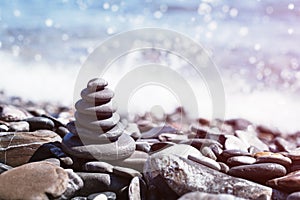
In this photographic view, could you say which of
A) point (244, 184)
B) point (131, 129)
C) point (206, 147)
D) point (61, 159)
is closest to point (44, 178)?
point (61, 159)

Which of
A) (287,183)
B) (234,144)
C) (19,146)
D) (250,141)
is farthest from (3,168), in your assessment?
(250,141)

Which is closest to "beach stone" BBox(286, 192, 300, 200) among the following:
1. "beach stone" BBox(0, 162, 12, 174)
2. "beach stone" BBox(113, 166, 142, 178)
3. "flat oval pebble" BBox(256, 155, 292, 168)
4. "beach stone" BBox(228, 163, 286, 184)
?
"beach stone" BBox(228, 163, 286, 184)

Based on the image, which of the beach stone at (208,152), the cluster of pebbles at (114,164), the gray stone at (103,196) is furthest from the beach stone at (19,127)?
the beach stone at (208,152)

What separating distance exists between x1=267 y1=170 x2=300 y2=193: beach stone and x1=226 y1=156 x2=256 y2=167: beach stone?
239 mm

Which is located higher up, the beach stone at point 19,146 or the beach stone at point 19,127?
the beach stone at point 19,127

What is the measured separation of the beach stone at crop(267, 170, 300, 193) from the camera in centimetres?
199

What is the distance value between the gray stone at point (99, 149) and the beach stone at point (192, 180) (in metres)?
0.25

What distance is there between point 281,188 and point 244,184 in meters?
0.21

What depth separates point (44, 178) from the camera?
186 cm

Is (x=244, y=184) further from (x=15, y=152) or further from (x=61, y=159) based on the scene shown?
(x=15, y=152)

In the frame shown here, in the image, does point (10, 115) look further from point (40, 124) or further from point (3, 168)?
point (3, 168)

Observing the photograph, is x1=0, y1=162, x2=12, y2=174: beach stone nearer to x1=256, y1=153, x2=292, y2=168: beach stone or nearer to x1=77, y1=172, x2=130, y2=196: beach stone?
x1=77, y1=172, x2=130, y2=196: beach stone

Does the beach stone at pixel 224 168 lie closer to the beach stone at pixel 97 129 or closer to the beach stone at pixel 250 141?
the beach stone at pixel 97 129

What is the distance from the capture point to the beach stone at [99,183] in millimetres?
2085
